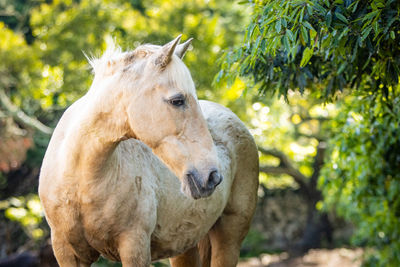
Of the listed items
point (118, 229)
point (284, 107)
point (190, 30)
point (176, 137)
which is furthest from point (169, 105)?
point (284, 107)

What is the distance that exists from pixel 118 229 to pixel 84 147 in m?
0.41

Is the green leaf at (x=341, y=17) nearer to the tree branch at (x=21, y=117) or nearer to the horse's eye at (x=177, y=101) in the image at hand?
the horse's eye at (x=177, y=101)

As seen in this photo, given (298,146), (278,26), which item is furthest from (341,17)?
(298,146)

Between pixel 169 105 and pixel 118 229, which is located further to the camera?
pixel 118 229

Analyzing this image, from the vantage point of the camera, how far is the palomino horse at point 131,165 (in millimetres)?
2090

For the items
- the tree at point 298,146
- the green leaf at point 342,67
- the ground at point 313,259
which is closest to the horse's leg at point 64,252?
the green leaf at point 342,67

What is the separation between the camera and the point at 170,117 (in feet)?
6.85

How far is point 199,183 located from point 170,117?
31 centimetres

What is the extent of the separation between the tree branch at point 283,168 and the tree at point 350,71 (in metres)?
→ 3.23

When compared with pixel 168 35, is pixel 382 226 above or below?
below

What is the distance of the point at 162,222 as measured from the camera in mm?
2602

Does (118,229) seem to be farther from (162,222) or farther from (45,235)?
(45,235)

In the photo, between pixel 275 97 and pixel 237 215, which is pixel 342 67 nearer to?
pixel 237 215

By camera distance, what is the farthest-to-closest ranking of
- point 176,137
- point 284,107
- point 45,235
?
1. point 284,107
2. point 45,235
3. point 176,137
